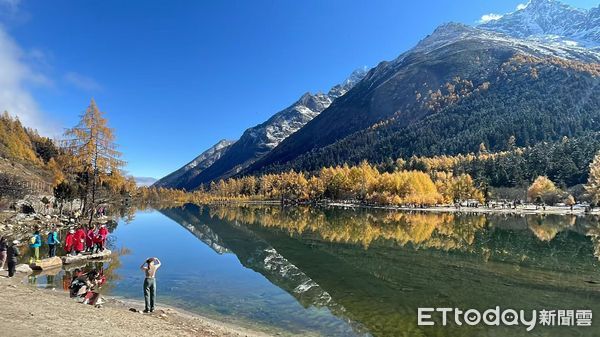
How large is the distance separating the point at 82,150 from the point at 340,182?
14109cm

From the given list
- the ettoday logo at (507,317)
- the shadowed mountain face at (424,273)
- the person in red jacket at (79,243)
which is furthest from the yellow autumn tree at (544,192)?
the person in red jacket at (79,243)

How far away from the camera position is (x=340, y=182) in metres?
178

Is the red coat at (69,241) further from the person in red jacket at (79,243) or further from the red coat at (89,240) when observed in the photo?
the red coat at (89,240)

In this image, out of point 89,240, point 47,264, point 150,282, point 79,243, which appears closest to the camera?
point 150,282

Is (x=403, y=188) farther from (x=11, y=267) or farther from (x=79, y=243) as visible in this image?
(x=11, y=267)

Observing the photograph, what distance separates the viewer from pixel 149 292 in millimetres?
18672

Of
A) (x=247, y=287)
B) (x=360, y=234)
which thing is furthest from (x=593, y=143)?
→ (x=247, y=287)

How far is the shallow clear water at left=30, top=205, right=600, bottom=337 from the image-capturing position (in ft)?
72.5

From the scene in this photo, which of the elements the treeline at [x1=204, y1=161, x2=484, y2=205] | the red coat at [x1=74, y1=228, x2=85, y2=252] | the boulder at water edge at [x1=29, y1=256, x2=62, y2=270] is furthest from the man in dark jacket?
the treeline at [x1=204, y1=161, x2=484, y2=205]

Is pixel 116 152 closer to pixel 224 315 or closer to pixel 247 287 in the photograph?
pixel 247 287

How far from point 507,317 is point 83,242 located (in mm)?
32612

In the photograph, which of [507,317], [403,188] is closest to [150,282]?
[507,317]

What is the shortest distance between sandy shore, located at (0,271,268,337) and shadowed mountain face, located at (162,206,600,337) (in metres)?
8.35

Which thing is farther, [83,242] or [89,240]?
[89,240]
